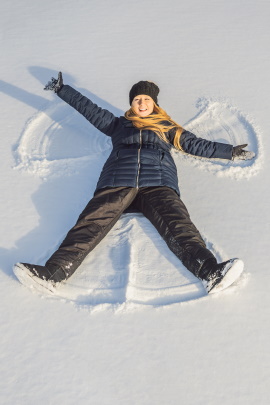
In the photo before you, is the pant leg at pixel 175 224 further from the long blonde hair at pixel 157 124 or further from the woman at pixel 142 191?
the long blonde hair at pixel 157 124

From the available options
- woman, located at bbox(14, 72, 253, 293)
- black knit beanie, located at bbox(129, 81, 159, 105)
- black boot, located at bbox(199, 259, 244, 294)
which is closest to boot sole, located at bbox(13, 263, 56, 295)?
woman, located at bbox(14, 72, 253, 293)

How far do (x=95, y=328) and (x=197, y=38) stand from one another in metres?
2.95

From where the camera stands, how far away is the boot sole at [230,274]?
2434mm

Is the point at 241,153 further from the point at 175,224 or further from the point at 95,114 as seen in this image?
the point at 95,114

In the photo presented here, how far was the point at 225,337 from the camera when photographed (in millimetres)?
2355

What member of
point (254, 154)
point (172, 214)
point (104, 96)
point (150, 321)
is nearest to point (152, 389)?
point (150, 321)

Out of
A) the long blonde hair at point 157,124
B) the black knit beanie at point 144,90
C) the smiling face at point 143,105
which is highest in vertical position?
the black knit beanie at point 144,90

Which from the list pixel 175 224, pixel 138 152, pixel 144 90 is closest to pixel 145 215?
pixel 175 224

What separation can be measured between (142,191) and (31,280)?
2.66 feet

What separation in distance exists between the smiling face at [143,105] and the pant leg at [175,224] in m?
0.53

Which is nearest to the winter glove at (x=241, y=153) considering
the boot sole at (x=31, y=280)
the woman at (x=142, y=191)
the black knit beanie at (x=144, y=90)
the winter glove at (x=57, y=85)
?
the woman at (x=142, y=191)

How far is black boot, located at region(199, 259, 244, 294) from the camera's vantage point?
2.44 meters

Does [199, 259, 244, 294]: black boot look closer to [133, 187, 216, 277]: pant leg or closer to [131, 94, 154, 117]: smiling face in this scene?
[133, 187, 216, 277]: pant leg

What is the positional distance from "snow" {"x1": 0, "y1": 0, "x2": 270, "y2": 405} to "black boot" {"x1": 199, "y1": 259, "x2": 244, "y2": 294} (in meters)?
0.07
